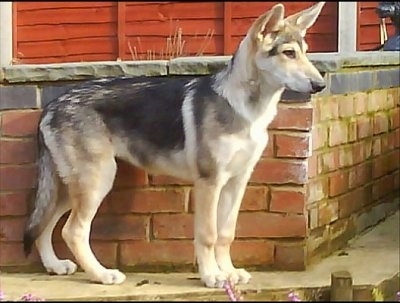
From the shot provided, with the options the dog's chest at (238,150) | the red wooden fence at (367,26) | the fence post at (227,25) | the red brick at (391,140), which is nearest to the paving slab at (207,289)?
the dog's chest at (238,150)

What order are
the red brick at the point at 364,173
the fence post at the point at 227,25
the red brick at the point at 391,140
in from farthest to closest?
the fence post at the point at 227,25, the red brick at the point at 391,140, the red brick at the point at 364,173

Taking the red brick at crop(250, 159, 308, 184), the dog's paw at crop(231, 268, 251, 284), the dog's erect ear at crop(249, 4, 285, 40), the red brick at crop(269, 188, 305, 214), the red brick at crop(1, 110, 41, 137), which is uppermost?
the dog's erect ear at crop(249, 4, 285, 40)

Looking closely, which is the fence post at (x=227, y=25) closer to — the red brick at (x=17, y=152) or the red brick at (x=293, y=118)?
the red brick at (x=293, y=118)

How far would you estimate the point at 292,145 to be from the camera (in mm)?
4555

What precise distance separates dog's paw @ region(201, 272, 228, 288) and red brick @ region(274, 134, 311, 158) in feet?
2.26

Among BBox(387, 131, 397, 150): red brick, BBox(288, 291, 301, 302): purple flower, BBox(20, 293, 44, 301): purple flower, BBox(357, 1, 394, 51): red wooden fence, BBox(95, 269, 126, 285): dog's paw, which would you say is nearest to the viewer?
BBox(288, 291, 301, 302): purple flower

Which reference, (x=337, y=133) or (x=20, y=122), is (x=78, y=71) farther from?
(x=337, y=133)

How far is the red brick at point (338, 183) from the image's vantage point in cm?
498

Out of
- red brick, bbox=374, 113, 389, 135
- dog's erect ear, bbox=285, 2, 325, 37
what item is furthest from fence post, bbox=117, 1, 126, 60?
dog's erect ear, bbox=285, 2, 325, 37

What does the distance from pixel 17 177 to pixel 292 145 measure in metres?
1.34

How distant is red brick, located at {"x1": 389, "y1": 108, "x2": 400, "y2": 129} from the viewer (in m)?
6.02

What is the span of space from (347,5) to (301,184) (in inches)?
146

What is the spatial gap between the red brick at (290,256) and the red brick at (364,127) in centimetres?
102

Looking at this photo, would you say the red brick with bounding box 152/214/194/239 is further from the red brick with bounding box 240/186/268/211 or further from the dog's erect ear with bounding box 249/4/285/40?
the dog's erect ear with bounding box 249/4/285/40
